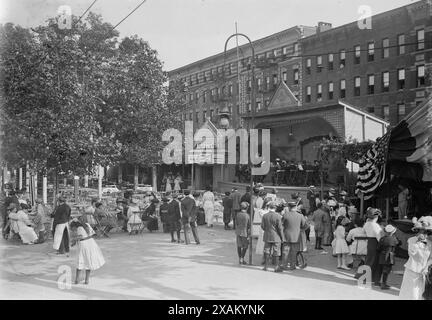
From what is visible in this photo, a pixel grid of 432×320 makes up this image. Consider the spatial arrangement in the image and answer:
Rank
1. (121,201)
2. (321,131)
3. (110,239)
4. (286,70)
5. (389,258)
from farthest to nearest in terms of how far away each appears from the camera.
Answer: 1. (286,70)
2. (321,131)
3. (121,201)
4. (110,239)
5. (389,258)

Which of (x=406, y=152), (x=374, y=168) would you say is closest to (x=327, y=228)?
(x=374, y=168)

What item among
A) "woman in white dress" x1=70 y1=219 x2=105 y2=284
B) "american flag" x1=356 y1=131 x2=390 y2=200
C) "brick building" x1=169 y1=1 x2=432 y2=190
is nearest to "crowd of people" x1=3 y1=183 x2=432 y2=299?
"woman in white dress" x1=70 y1=219 x2=105 y2=284

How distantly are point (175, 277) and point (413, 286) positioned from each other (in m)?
5.00

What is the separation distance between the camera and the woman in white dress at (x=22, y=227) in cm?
1636

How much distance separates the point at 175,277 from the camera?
11.0 m

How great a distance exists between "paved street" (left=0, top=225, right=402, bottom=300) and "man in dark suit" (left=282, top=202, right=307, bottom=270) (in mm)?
364

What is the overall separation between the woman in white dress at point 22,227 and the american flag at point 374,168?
1086 cm

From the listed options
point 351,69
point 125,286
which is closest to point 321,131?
point 351,69

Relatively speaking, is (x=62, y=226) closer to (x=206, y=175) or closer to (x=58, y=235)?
(x=58, y=235)

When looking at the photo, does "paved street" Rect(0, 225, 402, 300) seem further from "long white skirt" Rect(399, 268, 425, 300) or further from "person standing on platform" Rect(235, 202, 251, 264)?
"long white skirt" Rect(399, 268, 425, 300)
